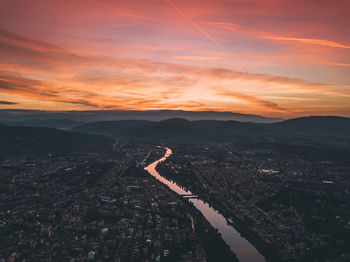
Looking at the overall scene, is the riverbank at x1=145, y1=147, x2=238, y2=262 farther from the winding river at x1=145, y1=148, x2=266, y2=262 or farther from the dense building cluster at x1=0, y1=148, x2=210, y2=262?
the winding river at x1=145, y1=148, x2=266, y2=262

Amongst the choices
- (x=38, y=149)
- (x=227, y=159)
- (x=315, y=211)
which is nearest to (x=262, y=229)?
(x=315, y=211)

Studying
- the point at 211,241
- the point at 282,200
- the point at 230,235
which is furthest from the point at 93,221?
the point at 282,200

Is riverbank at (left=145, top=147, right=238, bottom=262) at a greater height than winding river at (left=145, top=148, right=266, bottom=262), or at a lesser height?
greater

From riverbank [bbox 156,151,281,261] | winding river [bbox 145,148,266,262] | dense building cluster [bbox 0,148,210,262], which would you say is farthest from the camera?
riverbank [bbox 156,151,281,261]

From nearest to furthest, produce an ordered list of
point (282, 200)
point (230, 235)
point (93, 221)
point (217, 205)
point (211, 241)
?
1. point (211, 241)
2. point (230, 235)
3. point (93, 221)
4. point (217, 205)
5. point (282, 200)

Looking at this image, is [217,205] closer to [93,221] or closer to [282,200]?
[282,200]

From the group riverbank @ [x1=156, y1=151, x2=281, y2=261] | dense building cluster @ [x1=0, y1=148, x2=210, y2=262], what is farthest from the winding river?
dense building cluster @ [x1=0, y1=148, x2=210, y2=262]

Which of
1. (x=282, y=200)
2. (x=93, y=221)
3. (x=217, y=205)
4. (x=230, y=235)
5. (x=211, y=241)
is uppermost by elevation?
(x=93, y=221)

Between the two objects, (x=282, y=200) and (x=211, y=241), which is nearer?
(x=211, y=241)

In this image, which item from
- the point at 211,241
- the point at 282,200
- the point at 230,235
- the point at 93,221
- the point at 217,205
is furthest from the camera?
the point at 282,200

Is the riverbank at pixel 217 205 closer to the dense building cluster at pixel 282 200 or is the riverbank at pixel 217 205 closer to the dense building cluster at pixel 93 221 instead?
the dense building cluster at pixel 282 200

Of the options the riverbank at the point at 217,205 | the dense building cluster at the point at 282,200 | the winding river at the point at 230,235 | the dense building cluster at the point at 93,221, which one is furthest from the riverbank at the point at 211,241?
the dense building cluster at the point at 282,200
